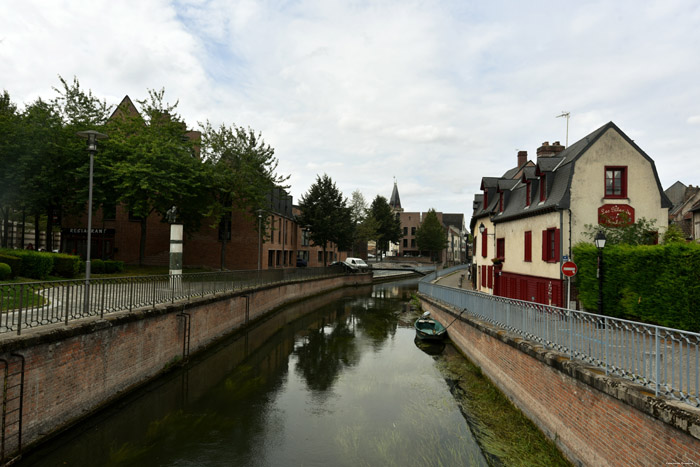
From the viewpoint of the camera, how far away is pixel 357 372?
1600 cm

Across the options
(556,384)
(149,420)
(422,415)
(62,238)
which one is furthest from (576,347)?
(62,238)

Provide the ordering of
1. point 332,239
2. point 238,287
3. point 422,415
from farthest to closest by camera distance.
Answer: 1. point 332,239
2. point 238,287
3. point 422,415

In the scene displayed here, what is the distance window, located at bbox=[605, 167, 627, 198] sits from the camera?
17.6 m

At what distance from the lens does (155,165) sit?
2794 cm

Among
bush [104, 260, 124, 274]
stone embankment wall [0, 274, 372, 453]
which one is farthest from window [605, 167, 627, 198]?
bush [104, 260, 124, 274]

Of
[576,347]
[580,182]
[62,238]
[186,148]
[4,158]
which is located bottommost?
[576,347]

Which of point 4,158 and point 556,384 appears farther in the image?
point 4,158

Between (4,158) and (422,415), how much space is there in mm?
29808

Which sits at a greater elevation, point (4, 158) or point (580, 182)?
point (4, 158)

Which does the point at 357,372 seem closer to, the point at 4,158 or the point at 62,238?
the point at 4,158

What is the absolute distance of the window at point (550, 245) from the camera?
59.3 ft

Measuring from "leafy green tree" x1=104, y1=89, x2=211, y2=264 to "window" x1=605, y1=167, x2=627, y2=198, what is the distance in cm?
2487

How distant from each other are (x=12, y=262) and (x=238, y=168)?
18.2 m

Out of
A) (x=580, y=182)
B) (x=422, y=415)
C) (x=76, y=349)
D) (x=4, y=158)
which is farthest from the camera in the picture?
(x=4, y=158)
